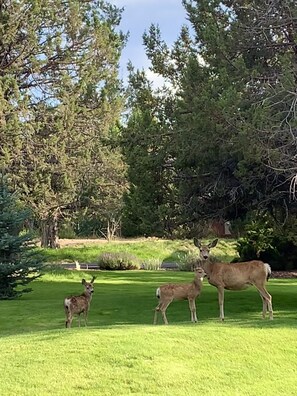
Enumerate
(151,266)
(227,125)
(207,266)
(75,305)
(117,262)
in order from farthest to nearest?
(151,266) → (117,262) → (227,125) → (207,266) → (75,305)

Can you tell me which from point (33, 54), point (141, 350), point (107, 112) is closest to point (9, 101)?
point (33, 54)

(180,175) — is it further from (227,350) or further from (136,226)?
(227,350)

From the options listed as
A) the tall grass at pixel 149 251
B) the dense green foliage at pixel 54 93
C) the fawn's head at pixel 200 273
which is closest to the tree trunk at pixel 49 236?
the tall grass at pixel 149 251

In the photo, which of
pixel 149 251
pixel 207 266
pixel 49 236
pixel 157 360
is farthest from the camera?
pixel 49 236

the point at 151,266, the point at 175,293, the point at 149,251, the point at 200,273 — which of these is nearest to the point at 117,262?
the point at 151,266

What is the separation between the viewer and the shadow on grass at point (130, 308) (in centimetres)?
1219

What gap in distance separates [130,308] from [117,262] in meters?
14.9

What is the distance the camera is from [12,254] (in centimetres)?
1803

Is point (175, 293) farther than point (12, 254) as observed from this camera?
No

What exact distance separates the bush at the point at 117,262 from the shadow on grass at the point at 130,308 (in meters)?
7.86

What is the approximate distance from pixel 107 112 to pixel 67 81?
9.11 feet

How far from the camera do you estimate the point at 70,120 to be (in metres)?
30.4

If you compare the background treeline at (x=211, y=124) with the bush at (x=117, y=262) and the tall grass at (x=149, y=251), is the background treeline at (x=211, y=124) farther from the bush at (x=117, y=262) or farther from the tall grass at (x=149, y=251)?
the tall grass at (x=149, y=251)

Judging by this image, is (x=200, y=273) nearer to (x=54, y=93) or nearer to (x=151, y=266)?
(x=151, y=266)
